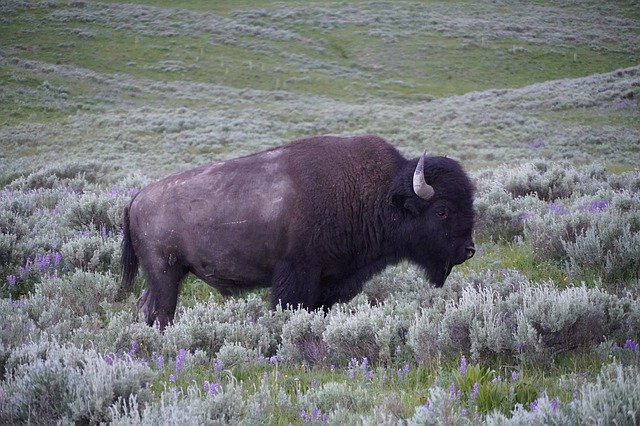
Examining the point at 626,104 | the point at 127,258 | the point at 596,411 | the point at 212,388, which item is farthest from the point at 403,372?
the point at 626,104

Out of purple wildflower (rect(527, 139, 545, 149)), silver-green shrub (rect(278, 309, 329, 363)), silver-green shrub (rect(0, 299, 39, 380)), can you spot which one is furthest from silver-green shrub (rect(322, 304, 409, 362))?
purple wildflower (rect(527, 139, 545, 149))

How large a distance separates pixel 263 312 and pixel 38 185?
13.2 m

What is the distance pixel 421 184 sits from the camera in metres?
6.58

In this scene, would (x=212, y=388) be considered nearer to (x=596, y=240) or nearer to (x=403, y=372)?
(x=403, y=372)

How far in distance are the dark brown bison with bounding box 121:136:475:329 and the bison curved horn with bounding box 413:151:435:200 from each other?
0.01m

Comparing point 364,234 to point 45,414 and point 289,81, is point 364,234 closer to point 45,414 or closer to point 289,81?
point 45,414

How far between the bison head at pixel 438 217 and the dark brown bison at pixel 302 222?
11mm

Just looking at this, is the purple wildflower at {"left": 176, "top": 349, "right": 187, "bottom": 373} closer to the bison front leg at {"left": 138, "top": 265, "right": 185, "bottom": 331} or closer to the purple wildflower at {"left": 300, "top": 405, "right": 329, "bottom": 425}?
the purple wildflower at {"left": 300, "top": 405, "right": 329, "bottom": 425}

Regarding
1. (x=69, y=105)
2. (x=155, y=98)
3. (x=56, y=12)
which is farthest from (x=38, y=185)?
(x=56, y=12)

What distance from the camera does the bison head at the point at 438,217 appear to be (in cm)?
680

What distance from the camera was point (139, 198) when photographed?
6980 mm

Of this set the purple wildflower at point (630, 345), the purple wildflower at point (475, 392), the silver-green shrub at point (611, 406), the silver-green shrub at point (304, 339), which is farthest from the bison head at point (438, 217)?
the silver-green shrub at point (611, 406)

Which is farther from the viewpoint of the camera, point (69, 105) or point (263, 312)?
point (69, 105)

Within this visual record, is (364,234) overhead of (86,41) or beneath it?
overhead
